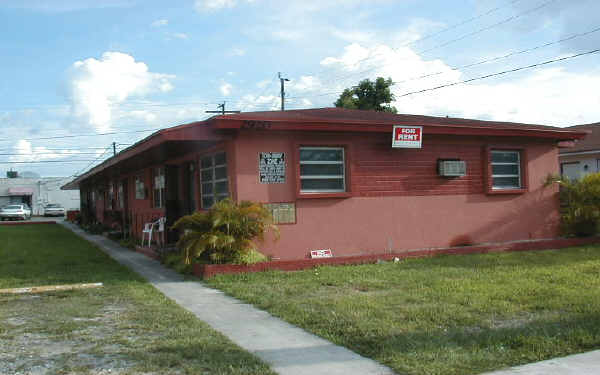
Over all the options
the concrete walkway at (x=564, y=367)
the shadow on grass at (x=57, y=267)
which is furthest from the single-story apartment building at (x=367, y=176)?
the concrete walkway at (x=564, y=367)

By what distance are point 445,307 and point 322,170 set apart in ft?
18.3

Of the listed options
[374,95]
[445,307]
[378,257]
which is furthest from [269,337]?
[374,95]

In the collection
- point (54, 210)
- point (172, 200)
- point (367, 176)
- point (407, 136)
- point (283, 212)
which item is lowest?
point (54, 210)

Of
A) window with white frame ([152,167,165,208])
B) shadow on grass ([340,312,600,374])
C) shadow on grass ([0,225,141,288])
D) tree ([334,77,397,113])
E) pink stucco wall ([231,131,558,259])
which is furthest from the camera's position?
tree ([334,77,397,113])

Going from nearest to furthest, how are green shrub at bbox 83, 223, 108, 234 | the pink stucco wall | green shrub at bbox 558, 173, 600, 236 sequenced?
the pink stucco wall
green shrub at bbox 558, 173, 600, 236
green shrub at bbox 83, 223, 108, 234

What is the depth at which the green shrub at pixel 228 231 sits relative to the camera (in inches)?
428

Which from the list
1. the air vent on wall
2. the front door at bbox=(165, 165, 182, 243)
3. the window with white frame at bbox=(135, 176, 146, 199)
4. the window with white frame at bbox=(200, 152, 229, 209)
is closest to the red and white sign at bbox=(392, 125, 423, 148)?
the air vent on wall

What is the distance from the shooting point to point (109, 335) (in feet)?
22.1

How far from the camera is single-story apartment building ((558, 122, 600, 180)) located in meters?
24.9

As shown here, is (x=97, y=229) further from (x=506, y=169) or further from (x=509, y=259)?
(x=509, y=259)

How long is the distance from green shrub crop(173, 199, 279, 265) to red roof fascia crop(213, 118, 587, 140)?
59.2 inches

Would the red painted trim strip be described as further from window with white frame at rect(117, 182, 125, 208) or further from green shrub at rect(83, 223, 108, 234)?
green shrub at rect(83, 223, 108, 234)

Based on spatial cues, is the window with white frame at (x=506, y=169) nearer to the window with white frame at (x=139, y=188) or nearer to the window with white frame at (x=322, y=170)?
the window with white frame at (x=322, y=170)

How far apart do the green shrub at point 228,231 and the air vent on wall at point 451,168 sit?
458cm
